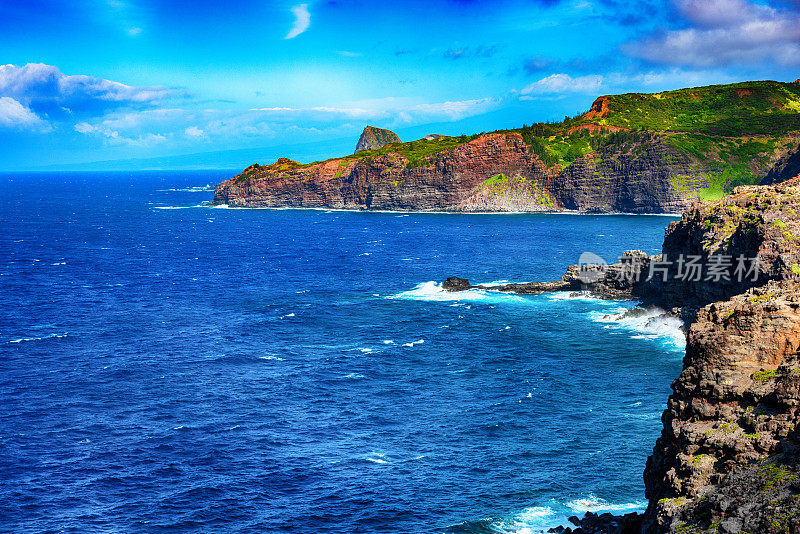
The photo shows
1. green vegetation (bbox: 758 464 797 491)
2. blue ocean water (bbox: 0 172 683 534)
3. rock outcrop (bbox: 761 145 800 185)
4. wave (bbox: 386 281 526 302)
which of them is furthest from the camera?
rock outcrop (bbox: 761 145 800 185)

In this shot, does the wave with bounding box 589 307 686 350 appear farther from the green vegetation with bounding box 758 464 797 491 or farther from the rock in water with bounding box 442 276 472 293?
the green vegetation with bounding box 758 464 797 491

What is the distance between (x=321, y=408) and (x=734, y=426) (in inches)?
1977

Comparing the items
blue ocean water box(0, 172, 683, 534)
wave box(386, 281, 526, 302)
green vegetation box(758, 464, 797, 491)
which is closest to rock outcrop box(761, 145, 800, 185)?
blue ocean water box(0, 172, 683, 534)

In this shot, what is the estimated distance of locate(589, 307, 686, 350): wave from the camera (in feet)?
334

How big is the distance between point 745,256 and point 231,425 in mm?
66867

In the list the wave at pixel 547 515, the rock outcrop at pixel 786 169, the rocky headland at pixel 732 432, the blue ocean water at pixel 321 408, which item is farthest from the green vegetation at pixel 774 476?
the rock outcrop at pixel 786 169

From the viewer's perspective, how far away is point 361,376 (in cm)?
8956

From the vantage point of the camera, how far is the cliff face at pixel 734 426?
3109 cm

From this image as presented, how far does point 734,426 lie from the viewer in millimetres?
37031

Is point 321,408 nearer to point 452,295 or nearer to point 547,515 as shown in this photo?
point 547,515

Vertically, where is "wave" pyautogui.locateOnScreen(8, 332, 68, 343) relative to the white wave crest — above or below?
above

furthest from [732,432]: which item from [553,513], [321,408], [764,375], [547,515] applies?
[321,408]

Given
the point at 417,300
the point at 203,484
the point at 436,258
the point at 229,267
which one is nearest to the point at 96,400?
the point at 203,484

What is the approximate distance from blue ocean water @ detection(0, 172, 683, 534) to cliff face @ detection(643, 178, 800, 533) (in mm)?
18815
